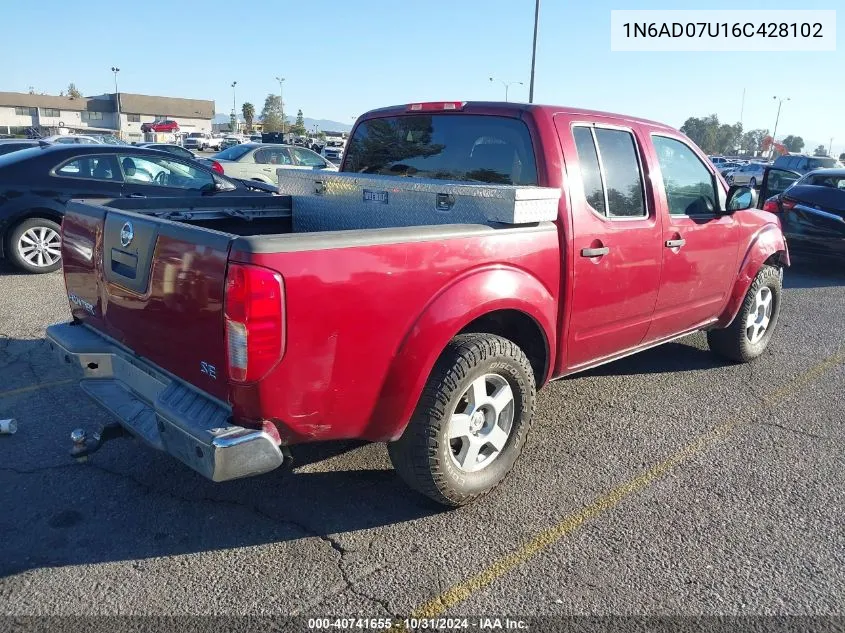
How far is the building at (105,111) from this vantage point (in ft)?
281

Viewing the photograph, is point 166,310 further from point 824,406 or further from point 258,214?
point 824,406

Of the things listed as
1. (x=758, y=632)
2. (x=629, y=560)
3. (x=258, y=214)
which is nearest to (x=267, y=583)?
(x=629, y=560)

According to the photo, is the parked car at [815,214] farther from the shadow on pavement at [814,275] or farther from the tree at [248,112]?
the tree at [248,112]

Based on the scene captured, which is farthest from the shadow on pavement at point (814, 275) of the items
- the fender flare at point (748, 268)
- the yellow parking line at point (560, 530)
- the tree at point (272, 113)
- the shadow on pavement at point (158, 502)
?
the tree at point (272, 113)

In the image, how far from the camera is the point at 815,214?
32.7 ft

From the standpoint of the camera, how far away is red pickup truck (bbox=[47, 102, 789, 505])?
8.27ft

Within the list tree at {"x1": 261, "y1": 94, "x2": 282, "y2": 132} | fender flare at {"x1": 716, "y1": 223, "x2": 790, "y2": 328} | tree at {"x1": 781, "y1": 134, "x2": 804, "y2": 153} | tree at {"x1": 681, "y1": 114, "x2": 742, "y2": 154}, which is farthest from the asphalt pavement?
tree at {"x1": 781, "y1": 134, "x2": 804, "y2": 153}

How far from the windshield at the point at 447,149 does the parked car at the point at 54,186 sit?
9.75 feet

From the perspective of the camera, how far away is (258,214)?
422cm

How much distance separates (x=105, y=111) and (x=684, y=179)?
105016 mm

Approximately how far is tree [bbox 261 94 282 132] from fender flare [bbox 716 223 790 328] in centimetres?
9772

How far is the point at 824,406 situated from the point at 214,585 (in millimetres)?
4317

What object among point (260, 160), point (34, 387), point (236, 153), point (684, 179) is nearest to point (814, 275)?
point (684, 179)

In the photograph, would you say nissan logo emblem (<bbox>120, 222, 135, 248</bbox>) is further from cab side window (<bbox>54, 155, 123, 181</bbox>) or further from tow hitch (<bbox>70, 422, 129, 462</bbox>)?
cab side window (<bbox>54, 155, 123, 181</bbox>)
